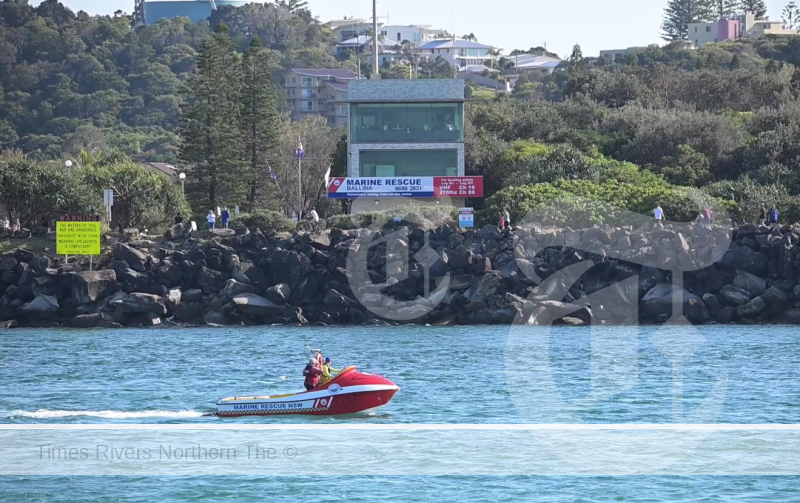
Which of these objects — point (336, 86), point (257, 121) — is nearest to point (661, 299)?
point (257, 121)

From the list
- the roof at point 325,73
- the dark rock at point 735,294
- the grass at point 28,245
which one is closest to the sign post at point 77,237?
the grass at point 28,245

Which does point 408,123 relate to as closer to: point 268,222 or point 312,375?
point 268,222

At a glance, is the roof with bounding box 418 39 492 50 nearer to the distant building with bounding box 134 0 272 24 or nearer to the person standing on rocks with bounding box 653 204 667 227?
the distant building with bounding box 134 0 272 24

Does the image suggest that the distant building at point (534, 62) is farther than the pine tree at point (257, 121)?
Yes

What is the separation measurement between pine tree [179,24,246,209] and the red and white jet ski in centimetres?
3696

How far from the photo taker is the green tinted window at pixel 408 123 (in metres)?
55.5

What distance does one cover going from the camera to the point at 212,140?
192 feet

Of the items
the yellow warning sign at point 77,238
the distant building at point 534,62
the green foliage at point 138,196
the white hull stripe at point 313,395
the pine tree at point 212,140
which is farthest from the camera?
the distant building at point 534,62

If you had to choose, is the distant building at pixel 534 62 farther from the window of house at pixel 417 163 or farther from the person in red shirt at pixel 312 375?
the person in red shirt at pixel 312 375

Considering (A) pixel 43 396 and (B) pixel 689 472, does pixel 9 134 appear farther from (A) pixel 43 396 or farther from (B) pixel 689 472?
(B) pixel 689 472

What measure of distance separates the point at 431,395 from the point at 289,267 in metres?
16.7

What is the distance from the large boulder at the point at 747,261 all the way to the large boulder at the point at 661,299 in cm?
202

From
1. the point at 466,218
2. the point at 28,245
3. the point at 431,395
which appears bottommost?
the point at 431,395

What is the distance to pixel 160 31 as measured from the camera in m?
161
